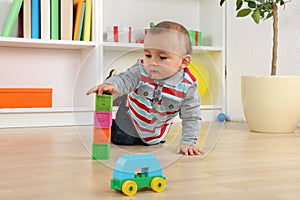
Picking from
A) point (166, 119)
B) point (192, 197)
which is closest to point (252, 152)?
point (166, 119)

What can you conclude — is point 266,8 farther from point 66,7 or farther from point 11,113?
point 11,113

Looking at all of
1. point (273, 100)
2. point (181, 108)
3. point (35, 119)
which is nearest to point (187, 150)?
point (181, 108)

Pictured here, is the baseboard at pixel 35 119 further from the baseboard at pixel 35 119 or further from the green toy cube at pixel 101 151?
the green toy cube at pixel 101 151

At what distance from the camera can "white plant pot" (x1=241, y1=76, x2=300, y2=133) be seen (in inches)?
70.4

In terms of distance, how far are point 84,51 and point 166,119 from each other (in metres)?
1.27

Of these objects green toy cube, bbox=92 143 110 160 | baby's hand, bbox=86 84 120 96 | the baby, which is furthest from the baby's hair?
green toy cube, bbox=92 143 110 160

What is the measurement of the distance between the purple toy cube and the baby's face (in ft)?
0.59

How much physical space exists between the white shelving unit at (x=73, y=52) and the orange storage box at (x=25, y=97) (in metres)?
0.09

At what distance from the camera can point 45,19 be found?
209 cm

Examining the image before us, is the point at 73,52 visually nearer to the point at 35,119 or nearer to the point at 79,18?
the point at 79,18

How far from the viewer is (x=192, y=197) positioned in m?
0.73

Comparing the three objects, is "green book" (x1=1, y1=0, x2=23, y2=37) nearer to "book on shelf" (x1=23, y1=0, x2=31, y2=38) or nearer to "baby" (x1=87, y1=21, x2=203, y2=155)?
"book on shelf" (x1=23, y1=0, x2=31, y2=38)

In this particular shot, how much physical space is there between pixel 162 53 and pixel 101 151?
32 centimetres

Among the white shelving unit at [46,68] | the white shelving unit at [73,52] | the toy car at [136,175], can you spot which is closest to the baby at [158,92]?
the toy car at [136,175]
